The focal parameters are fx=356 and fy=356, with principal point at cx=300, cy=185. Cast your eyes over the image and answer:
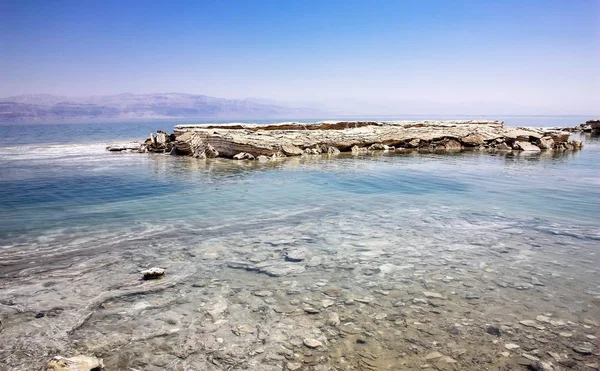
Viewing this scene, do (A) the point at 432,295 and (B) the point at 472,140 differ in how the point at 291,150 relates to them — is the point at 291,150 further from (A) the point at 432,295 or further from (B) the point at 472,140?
(A) the point at 432,295

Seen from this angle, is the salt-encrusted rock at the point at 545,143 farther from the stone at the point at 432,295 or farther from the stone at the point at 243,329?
the stone at the point at 243,329

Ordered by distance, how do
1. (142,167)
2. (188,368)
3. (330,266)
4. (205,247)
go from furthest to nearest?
(142,167) < (205,247) < (330,266) < (188,368)

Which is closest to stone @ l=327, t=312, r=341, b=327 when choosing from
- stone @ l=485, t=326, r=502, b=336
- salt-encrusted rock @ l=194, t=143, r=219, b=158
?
stone @ l=485, t=326, r=502, b=336

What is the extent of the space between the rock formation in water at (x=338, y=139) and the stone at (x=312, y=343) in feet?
60.1

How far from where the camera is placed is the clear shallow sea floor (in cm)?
381

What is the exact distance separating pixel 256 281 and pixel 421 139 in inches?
996

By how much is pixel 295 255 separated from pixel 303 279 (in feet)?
3.45

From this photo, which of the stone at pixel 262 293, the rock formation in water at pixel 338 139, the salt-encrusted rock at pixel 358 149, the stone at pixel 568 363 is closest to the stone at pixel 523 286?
the stone at pixel 568 363

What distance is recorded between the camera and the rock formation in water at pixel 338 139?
890 inches

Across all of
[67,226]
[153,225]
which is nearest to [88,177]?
[67,226]

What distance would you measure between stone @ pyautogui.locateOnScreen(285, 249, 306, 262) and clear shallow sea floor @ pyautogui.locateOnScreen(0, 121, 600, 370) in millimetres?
148

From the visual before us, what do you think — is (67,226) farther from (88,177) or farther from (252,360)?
(88,177)

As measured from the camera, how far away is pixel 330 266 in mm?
6051

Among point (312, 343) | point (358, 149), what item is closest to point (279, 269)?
point (312, 343)
